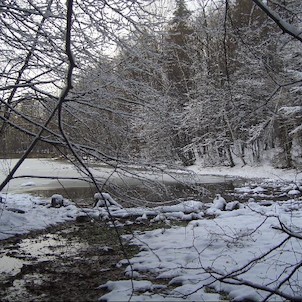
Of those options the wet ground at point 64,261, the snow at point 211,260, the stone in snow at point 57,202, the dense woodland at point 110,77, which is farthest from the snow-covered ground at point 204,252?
the dense woodland at point 110,77

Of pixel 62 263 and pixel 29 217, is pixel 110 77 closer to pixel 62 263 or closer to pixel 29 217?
pixel 62 263

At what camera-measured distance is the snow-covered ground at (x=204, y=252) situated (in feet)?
15.1

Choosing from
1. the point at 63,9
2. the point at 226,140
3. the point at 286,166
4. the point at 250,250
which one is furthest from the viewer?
the point at 226,140

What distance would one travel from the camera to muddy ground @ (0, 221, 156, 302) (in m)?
5.27

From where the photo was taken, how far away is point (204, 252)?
6770 millimetres

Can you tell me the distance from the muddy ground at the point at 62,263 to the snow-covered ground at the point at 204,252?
350 millimetres

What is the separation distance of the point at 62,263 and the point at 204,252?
2.43 metres

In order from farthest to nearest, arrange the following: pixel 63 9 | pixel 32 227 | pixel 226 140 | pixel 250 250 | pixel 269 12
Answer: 1. pixel 226 140
2. pixel 32 227
3. pixel 250 250
4. pixel 63 9
5. pixel 269 12

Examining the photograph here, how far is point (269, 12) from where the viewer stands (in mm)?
2488

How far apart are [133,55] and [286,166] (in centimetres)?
1913

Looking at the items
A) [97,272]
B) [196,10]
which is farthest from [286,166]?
[196,10]

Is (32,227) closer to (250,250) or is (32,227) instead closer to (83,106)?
(83,106)

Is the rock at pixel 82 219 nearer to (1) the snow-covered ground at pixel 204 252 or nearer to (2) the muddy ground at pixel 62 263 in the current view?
(1) the snow-covered ground at pixel 204 252

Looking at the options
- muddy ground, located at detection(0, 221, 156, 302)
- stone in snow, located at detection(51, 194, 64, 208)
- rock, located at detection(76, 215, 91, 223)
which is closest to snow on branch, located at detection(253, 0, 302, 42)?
muddy ground, located at detection(0, 221, 156, 302)
